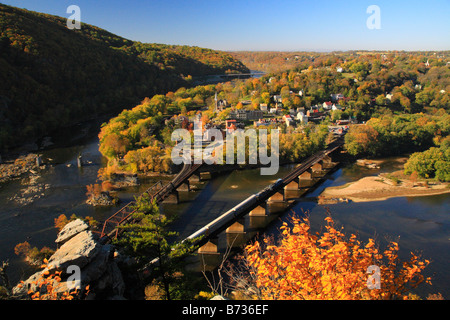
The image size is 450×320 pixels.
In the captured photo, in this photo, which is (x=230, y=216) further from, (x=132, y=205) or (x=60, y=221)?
(x=60, y=221)

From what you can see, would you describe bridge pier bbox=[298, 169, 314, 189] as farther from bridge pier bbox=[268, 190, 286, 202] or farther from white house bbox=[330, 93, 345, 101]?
white house bbox=[330, 93, 345, 101]

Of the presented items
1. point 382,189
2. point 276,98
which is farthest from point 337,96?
point 382,189

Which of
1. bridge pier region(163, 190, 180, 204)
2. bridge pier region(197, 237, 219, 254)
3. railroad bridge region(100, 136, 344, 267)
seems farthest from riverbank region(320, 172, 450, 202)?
bridge pier region(163, 190, 180, 204)

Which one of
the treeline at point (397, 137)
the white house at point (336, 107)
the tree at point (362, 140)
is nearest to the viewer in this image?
the tree at point (362, 140)

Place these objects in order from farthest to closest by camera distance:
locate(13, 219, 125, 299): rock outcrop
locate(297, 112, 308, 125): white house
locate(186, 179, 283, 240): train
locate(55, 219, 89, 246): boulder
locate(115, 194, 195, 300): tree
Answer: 1. locate(297, 112, 308, 125): white house
2. locate(186, 179, 283, 240): train
3. locate(55, 219, 89, 246): boulder
4. locate(115, 194, 195, 300): tree
5. locate(13, 219, 125, 299): rock outcrop

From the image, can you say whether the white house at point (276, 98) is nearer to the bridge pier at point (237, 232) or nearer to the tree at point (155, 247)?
the bridge pier at point (237, 232)

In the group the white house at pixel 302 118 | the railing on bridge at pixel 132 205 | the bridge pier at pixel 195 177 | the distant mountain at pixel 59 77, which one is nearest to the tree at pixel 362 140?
the white house at pixel 302 118
